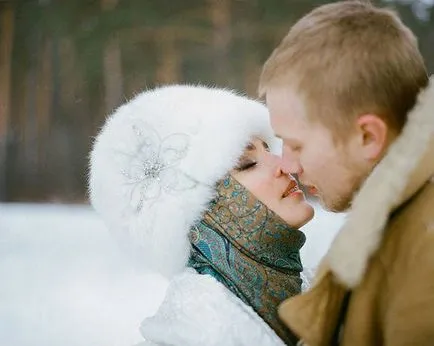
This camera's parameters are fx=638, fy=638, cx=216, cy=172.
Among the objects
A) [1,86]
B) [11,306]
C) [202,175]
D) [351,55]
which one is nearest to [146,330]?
[202,175]

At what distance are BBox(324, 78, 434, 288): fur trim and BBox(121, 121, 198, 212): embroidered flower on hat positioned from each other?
428 mm

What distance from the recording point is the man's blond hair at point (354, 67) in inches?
34.4

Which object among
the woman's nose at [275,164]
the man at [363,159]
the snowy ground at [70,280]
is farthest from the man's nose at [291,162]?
the snowy ground at [70,280]

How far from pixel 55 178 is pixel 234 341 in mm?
999

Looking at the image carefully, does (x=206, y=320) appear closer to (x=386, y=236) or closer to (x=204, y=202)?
(x=204, y=202)

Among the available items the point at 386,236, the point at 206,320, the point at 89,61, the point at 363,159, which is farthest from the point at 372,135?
the point at 89,61

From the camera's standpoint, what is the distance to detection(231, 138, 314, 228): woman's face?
1.19 m

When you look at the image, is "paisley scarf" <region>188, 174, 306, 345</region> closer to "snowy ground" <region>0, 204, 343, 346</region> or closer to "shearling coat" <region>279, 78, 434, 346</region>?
"shearling coat" <region>279, 78, 434, 346</region>

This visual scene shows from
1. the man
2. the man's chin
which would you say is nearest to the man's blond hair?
the man

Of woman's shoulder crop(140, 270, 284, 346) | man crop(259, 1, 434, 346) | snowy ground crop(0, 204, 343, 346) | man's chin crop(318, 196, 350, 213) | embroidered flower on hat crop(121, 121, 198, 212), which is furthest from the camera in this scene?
snowy ground crop(0, 204, 343, 346)

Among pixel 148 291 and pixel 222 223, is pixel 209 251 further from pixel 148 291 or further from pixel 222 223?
pixel 148 291

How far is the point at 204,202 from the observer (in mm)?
1191

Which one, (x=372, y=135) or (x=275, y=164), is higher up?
(x=372, y=135)

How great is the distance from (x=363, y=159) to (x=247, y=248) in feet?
1.15
